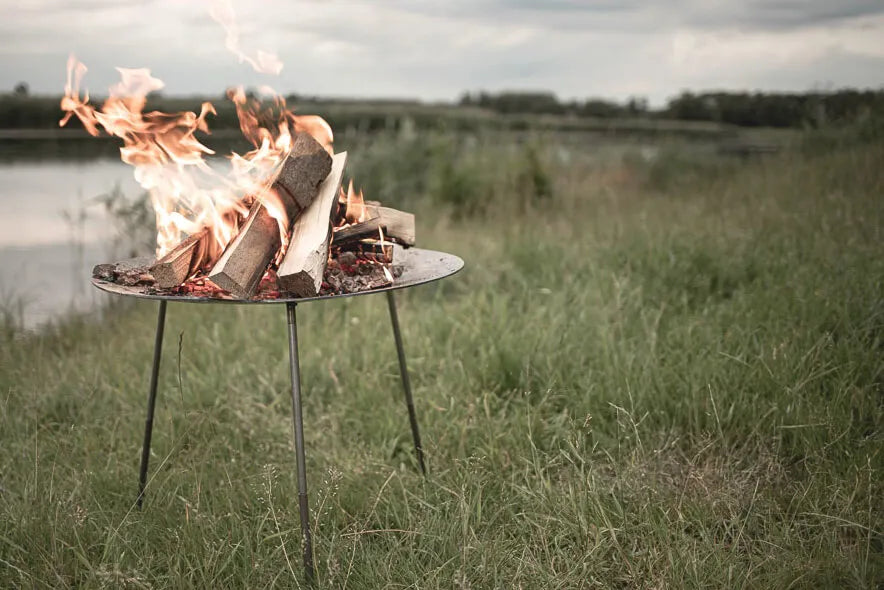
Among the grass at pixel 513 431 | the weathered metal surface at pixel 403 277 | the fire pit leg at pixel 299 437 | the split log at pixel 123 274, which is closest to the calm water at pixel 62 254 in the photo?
the grass at pixel 513 431

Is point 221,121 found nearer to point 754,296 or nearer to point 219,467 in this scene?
point 219,467

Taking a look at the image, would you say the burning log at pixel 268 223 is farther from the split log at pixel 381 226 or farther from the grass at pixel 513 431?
the grass at pixel 513 431

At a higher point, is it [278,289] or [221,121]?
[221,121]

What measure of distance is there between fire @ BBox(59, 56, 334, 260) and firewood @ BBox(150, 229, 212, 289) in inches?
6.4

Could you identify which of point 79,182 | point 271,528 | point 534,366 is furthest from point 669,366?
point 79,182

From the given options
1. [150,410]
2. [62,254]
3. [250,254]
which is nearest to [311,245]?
[250,254]

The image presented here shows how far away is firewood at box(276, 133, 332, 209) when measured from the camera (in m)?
2.13

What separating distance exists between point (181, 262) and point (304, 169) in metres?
0.47

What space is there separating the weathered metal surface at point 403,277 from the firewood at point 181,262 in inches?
2.2

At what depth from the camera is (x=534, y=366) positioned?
10.8 ft

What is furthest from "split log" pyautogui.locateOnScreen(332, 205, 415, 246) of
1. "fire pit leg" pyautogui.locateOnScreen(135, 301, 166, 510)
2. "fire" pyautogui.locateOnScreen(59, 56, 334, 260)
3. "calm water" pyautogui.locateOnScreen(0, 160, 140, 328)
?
"calm water" pyautogui.locateOnScreen(0, 160, 140, 328)

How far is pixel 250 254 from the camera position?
6.49 ft

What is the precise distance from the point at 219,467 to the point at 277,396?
2.30 feet

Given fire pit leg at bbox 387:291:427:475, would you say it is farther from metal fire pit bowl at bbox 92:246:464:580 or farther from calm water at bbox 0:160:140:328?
calm water at bbox 0:160:140:328
